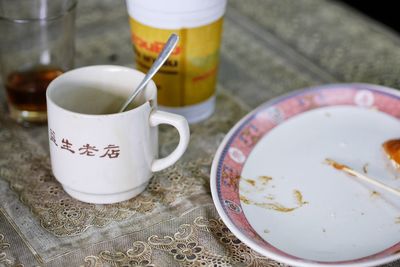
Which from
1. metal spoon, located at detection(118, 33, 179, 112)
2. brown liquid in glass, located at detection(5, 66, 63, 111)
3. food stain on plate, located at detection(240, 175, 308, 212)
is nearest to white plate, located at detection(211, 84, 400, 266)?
food stain on plate, located at detection(240, 175, 308, 212)

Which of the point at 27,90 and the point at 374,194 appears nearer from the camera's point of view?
the point at 374,194

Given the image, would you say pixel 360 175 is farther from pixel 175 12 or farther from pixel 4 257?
pixel 4 257

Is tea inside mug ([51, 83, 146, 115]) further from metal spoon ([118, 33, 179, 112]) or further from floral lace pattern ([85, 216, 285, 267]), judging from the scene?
floral lace pattern ([85, 216, 285, 267])

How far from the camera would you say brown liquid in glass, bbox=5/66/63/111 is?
0.80m

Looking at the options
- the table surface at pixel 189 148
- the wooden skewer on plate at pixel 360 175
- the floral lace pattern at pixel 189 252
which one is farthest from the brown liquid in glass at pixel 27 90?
the wooden skewer on plate at pixel 360 175

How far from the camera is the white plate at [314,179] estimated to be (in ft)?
2.02

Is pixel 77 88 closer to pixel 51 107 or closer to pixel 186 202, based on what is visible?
pixel 51 107

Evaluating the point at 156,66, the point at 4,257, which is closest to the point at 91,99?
the point at 156,66

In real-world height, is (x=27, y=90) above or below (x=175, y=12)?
below

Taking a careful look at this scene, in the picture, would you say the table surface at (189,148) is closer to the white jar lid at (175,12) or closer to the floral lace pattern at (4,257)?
the floral lace pattern at (4,257)

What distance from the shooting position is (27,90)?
80cm

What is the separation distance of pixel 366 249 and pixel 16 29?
507 millimetres

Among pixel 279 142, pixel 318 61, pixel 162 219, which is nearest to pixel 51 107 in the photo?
pixel 162 219

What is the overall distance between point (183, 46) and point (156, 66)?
9cm
